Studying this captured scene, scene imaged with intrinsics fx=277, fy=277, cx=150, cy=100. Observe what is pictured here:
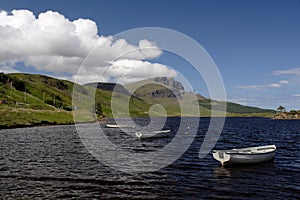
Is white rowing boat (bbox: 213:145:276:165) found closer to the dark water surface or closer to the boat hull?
the boat hull

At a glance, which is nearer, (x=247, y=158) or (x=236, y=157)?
(x=236, y=157)

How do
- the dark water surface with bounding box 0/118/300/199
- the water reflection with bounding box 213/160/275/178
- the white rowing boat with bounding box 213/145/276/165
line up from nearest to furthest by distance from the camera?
the dark water surface with bounding box 0/118/300/199 → the water reflection with bounding box 213/160/275/178 → the white rowing boat with bounding box 213/145/276/165

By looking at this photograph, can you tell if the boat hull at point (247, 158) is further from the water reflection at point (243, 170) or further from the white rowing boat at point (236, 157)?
the water reflection at point (243, 170)

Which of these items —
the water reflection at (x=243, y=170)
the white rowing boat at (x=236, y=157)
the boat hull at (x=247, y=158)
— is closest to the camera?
the water reflection at (x=243, y=170)

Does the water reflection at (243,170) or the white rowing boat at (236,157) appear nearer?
the water reflection at (243,170)

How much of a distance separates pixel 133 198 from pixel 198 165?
60.6ft

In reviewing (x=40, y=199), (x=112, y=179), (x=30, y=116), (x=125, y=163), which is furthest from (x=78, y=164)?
(x=30, y=116)

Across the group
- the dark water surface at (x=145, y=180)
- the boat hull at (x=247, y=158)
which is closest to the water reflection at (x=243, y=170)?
the dark water surface at (x=145, y=180)

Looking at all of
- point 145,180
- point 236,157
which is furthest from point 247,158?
A: point 145,180

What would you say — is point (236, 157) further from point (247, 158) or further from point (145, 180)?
point (145, 180)

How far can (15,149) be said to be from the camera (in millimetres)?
55875

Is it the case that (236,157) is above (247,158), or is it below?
above

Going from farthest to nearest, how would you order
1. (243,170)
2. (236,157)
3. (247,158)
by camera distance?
(247,158)
(236,157)
(243,170)

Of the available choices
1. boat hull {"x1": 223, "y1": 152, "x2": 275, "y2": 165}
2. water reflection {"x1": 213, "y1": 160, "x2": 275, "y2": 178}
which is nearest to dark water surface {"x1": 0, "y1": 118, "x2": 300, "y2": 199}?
water reflection {"x1": 213, "y1": 160, "x2": 275, "y2": 178}
